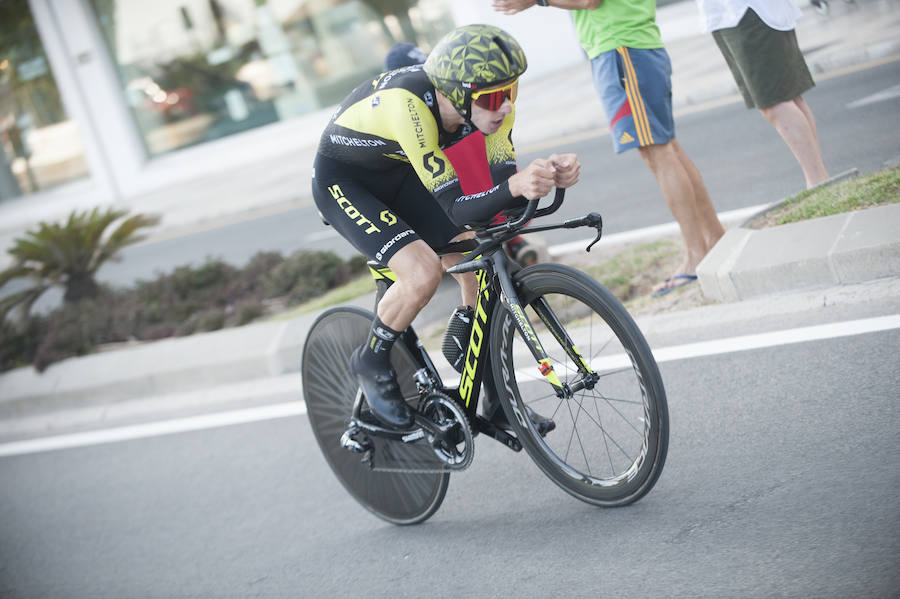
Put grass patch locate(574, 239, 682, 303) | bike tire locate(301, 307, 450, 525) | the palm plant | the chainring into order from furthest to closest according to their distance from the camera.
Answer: the palm plant, grass patch locate(574, 239, 682, 303), bike tire locate(301, 307, 450, 525), the chainring

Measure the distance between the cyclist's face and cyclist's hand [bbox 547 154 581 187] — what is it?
36 cm

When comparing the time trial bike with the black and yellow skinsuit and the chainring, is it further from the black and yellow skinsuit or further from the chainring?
the black and yellow skinsuit

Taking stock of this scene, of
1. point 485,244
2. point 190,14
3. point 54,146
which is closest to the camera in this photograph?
point 485,244

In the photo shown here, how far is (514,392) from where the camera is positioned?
3.52 meters

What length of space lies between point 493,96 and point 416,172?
1.63 ft

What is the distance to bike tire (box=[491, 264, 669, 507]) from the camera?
3.12 metres

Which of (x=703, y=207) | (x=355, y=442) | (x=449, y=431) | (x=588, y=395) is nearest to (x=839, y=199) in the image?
(x=703, y=207)

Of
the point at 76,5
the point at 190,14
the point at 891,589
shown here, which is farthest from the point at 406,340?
the point at 76,5

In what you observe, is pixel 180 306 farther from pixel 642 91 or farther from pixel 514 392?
pixel 514 392

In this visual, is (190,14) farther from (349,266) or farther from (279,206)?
(349,266)

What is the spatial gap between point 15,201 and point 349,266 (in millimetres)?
20501

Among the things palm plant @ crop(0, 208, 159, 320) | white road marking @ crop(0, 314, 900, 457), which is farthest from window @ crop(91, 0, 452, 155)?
white road marking @ crop(0, 314, 900, 457)

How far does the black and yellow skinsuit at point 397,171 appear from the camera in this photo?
3.15 m

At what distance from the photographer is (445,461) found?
368 cm
